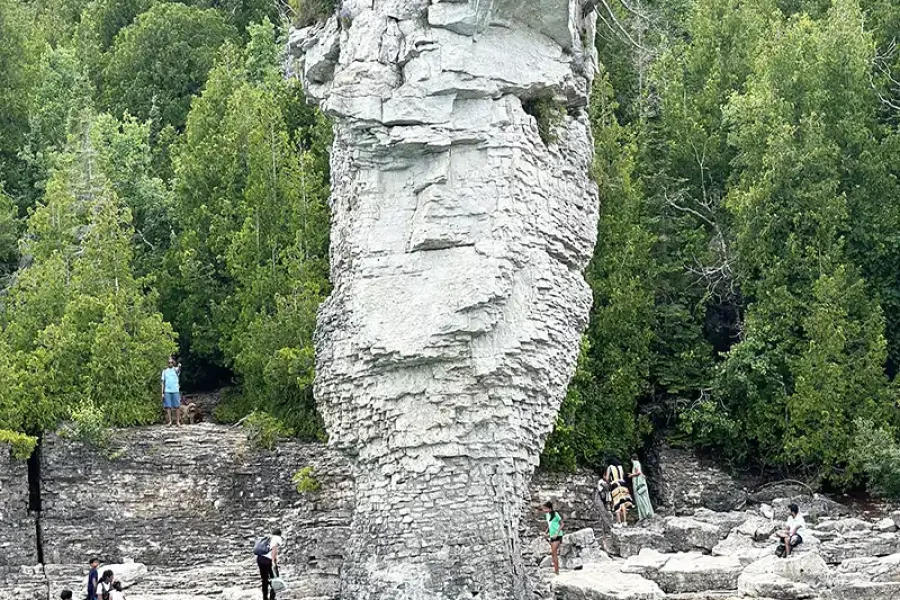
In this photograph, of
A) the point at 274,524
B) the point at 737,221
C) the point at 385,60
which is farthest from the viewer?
the point at 737,221

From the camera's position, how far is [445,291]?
20.2 m

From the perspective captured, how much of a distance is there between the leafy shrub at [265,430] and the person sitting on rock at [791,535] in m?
6.80

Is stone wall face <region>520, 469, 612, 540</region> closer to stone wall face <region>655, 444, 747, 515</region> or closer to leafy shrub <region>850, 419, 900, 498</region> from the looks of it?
stone wall face <region>655, 444, 747, 515</region>

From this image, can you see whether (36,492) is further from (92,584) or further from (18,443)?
(92,584)

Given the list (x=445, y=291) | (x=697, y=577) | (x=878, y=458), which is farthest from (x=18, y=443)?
(x=878, y=458)

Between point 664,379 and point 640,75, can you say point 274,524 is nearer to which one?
point 664,379

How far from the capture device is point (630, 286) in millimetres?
27391

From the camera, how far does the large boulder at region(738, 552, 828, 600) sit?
771 inches

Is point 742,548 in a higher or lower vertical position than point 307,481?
lower

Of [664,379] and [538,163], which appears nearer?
[538,163]

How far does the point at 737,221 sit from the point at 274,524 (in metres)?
8.44

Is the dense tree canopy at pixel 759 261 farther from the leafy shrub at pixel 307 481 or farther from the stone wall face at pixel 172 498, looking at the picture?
the stone wall face at pixel 172 498

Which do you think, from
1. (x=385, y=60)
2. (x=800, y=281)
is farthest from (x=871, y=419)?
(x=385, y=60)

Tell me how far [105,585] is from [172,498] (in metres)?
3.56
